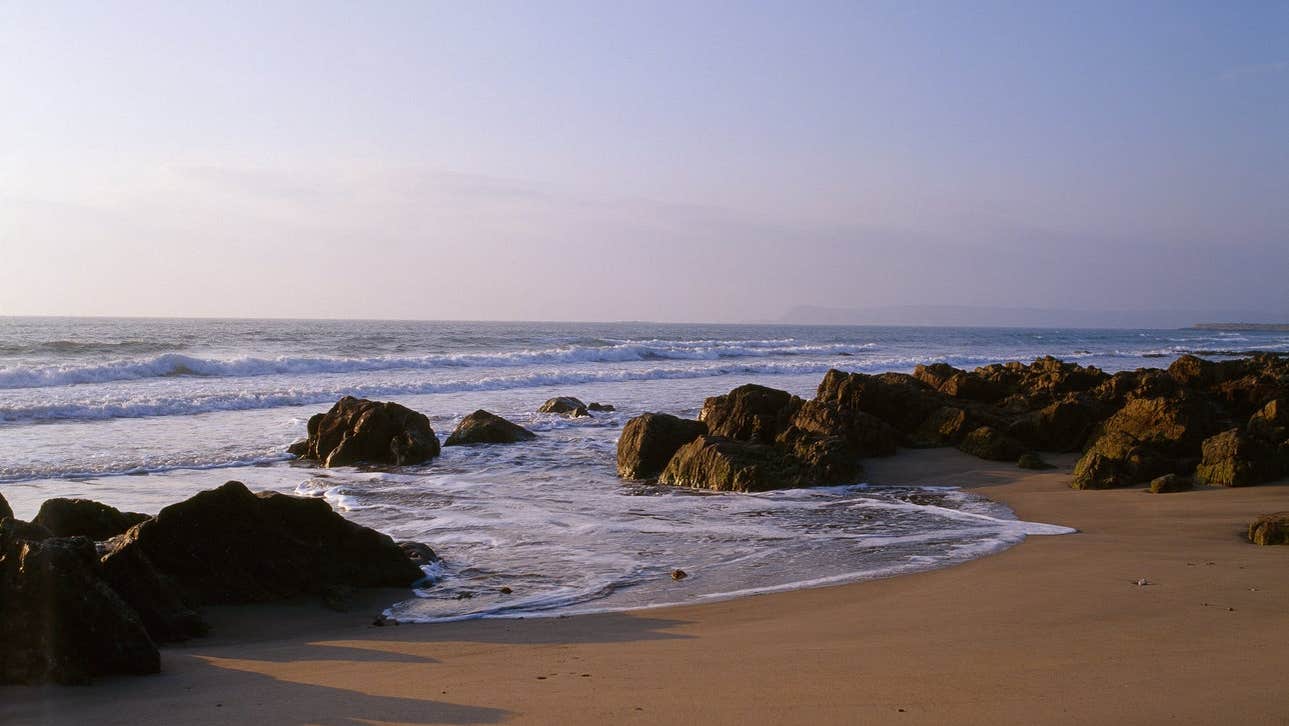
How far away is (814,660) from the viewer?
4355mm

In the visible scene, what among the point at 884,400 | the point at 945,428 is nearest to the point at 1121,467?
the point at 945,428

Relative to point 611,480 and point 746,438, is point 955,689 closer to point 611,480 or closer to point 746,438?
point 611,480

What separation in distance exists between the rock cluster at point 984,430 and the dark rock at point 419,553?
4.28 meters

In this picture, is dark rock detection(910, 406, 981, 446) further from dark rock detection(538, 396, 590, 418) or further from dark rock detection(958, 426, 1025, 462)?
dark rock detection(538, 396, 590, 418)

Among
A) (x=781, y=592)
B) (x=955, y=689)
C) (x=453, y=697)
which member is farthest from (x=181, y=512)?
(x=955, y=689)

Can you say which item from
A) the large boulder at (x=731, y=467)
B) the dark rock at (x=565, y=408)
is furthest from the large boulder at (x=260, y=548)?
the dark rock at (x=565, y=408)

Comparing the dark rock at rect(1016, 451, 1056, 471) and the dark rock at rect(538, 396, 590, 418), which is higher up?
the dark rock at rect(538, 396, 590, 418)

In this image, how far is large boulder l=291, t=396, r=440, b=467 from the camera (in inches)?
512

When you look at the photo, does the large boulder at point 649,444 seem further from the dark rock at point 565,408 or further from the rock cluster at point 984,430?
the dark rock at point 565,408

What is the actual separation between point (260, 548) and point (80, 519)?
1620 mm

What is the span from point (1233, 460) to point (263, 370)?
30426mm

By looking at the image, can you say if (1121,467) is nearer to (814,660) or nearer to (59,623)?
(814,660)

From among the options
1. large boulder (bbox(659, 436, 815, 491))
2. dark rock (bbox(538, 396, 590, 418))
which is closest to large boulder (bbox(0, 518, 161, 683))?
large boulder (bbox(659, 436, 815, 491))

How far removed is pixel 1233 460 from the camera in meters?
9.65
